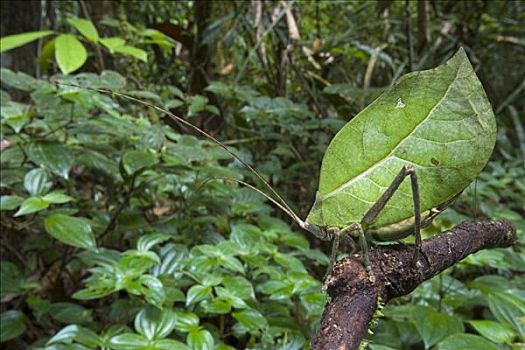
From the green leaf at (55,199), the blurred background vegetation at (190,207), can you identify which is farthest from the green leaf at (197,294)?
the green leaf at (55,199)

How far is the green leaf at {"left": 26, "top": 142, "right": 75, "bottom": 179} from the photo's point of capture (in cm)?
108

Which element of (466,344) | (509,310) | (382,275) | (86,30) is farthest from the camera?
(86,30)

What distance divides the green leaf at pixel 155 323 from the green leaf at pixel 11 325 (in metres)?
0.37

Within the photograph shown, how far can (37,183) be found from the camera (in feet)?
3.59

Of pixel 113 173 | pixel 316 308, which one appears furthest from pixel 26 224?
pixel 316 308

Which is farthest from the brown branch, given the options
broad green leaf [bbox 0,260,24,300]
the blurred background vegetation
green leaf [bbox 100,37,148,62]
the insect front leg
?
green leaf [bbox 100,37,148,62]

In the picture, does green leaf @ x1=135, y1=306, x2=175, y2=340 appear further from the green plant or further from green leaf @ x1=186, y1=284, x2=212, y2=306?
the green plant

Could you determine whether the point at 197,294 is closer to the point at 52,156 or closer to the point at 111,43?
the point at 52,156

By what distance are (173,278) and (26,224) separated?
0.44m

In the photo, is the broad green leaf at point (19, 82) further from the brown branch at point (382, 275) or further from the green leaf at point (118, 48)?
the brown branch at point (382, 275)

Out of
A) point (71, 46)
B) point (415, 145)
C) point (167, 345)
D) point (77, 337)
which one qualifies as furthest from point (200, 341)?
point (71, 46)

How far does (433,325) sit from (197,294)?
403mm

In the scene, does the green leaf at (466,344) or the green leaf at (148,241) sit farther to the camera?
the green leaf at (148,241)

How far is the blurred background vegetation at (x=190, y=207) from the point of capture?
89 cm
